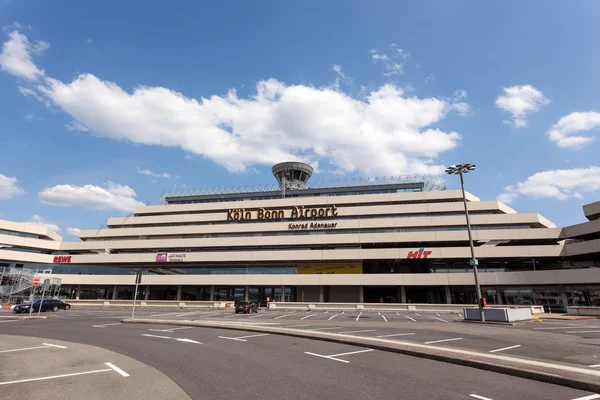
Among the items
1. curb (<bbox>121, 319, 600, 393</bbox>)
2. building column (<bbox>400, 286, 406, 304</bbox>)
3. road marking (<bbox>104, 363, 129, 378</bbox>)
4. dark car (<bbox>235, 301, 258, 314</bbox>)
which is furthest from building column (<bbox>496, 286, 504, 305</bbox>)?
road marking (<bbox>104, 363, 129, 378</bbox>)

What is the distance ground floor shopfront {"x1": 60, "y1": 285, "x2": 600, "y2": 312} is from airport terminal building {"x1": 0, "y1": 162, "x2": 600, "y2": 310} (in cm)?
17

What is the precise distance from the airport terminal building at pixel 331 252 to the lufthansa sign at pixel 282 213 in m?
0.19

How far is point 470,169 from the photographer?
85.2 feet

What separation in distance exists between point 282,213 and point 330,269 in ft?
47.3

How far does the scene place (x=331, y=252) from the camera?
55.8 m

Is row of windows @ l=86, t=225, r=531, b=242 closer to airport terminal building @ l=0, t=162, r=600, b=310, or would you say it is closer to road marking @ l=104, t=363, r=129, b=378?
airport terminal building @ l=0, t=162, r=600, b=310

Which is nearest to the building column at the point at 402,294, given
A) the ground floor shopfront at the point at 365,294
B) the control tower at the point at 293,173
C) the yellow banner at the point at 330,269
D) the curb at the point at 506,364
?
the ground floor shopfront at the point at 365,294

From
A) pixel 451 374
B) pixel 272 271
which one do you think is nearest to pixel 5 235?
pixel 272 271

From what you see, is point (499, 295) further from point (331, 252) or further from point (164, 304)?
point (164, 304)

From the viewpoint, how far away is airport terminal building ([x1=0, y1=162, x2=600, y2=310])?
162ft

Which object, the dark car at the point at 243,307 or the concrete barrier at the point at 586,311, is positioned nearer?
the concrete barrier at the point at 586,311

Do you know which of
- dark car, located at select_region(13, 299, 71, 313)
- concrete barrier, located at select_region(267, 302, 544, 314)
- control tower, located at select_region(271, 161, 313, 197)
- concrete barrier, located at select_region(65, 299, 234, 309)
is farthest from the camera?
control tower, located at select_region(271, 161, 313, 197)

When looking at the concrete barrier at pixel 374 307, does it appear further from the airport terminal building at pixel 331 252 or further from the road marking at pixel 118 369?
the road marking at pixel 118 369

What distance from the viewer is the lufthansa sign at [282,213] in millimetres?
61438
